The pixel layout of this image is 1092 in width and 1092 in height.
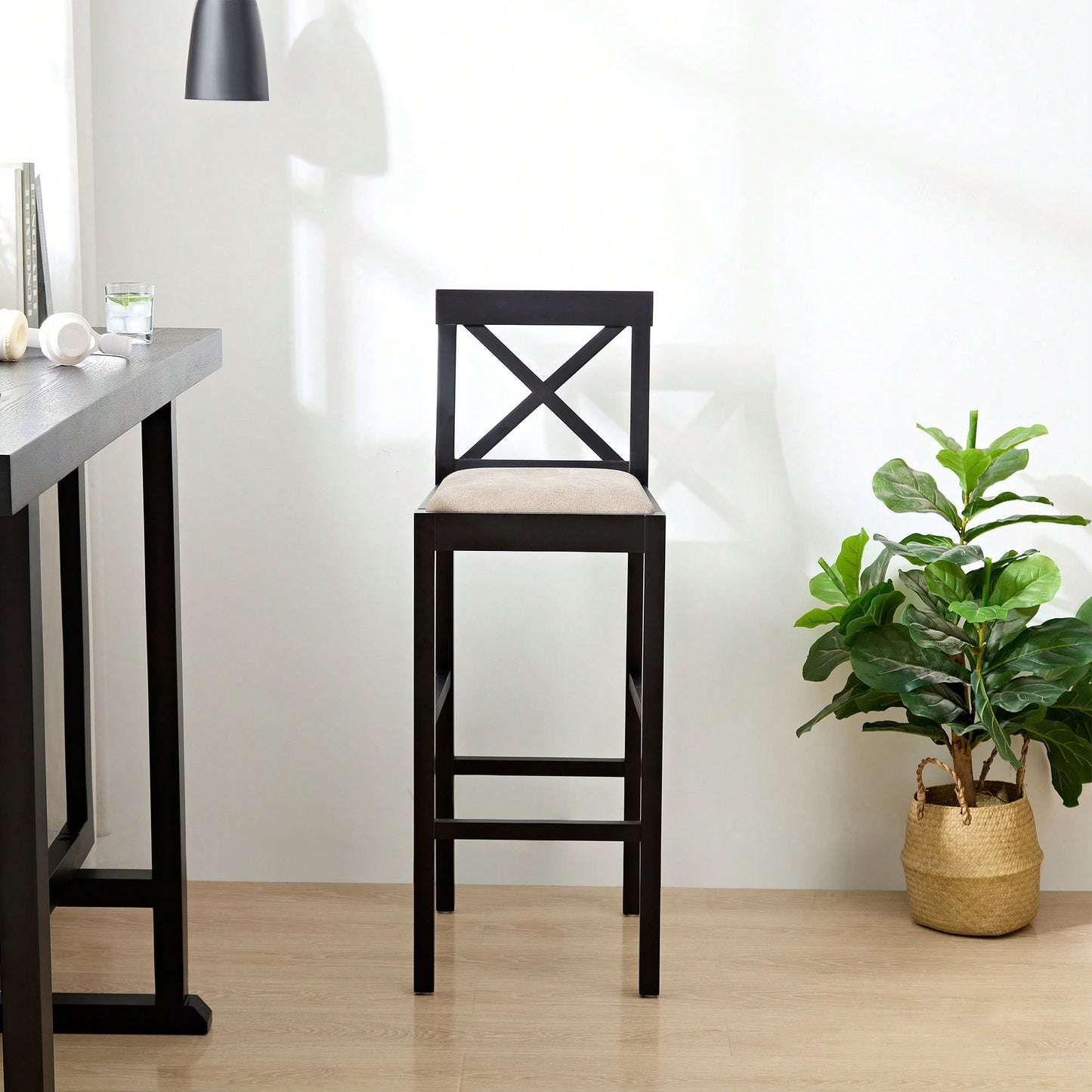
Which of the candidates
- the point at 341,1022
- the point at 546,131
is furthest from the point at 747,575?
the point at 341,1022

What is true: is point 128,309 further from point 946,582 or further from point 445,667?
point 946,582

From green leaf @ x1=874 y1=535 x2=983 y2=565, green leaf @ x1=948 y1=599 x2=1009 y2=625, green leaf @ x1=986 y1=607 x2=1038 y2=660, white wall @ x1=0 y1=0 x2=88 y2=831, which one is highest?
white wall @ x1=0 y1=0 x2=88 y2=831

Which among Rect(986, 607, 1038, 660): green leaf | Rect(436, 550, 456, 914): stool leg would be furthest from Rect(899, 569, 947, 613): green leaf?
Rect(436, 550, 456, 914): stool leg

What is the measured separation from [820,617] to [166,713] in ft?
4.04

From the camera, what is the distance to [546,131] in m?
2.49

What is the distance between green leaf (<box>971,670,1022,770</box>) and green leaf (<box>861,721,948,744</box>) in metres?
0.12

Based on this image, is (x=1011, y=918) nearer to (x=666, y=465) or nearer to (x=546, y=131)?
(x=666, y=465)

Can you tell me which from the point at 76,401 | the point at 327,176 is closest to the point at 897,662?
the point at 327,176

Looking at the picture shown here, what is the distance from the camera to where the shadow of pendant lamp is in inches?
90.0

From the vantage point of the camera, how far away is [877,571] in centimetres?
243

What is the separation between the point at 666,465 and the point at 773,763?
66 cm

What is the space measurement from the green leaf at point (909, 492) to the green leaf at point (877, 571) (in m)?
0.10

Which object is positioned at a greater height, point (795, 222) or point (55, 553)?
point (795, 222)

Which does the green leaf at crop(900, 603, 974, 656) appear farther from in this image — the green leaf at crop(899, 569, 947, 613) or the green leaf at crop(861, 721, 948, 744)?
the green leaf at crop(861, 721, 948, 744)
